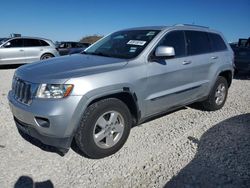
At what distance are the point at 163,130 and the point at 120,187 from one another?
185 cm

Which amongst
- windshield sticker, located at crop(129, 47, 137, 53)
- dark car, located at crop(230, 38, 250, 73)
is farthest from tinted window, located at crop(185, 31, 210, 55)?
dark car, located at crop(230, 38, 250, 73)

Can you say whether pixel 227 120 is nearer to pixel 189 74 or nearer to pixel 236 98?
pixel 189 74

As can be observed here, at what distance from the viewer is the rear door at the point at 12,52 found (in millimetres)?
12375

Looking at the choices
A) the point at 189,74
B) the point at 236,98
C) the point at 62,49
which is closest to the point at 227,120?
the point at 189,74

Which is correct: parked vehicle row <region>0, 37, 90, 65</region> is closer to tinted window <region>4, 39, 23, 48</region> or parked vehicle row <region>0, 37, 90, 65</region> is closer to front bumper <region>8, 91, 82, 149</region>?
tinted window <region>4, 39, 23, 48</region>

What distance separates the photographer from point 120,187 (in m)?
3.03

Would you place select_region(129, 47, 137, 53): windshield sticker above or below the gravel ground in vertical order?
above

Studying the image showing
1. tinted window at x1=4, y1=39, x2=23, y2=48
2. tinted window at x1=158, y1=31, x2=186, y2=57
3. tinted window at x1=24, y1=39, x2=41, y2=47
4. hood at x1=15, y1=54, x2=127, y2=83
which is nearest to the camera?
hood at x1=15, y1=54, x2=127, y2=83

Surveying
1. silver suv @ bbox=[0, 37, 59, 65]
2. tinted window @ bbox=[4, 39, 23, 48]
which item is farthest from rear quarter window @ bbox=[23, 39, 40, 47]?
tinted window @ bbox=[4, 39, 23, 48]

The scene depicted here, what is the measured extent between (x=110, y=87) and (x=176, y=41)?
1.79 metres

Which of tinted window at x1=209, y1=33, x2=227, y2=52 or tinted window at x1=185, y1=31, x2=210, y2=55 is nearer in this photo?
tinted window at x1=185, y1=31, x2=210, y2=55

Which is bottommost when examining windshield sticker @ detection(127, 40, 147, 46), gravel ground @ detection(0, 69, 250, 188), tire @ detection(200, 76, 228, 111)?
gravel ground @ detection(0, 69, 250, 188)

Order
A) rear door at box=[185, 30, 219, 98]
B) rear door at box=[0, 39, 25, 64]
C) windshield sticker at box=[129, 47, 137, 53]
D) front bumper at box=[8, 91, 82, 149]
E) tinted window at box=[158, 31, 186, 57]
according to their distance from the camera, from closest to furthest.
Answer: front bumper at box=[8, 91, 82, 149], windshield sticker at box=[129, 47, 137, 53], tinted window at box=[158, 31, 186, 57], rear door at box=[185, 30, 219, 98], rear door at box=[0, 39, 25, 64]

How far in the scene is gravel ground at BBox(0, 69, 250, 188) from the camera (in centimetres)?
316
